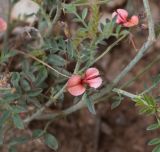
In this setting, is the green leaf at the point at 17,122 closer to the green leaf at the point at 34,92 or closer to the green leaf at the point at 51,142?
the green leaf at the point at 34,92

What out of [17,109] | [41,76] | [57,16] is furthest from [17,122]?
[57,16]

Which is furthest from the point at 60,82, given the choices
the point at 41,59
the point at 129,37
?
the point at 129,37

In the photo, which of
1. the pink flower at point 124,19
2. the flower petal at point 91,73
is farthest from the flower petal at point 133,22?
the flower petal at point 91,73

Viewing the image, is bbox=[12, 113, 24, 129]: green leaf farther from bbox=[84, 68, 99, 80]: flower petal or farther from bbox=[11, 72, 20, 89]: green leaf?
bbox=[84, 68, 99, 80]: flower petal

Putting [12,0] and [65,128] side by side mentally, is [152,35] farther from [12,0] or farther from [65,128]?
[65,128]

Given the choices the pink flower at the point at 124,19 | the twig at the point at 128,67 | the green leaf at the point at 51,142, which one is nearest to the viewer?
the twig at the point at 128,67

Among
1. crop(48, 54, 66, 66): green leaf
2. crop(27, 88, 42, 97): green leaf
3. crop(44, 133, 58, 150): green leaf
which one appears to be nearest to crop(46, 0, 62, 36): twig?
crop(48, 54, 66, 66): green leaf

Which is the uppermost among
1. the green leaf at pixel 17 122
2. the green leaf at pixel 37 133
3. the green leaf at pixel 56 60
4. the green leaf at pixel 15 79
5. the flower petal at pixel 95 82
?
the flower petal at pixel 95 82

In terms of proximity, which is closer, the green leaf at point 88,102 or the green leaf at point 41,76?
the green leaf at point 88,102
